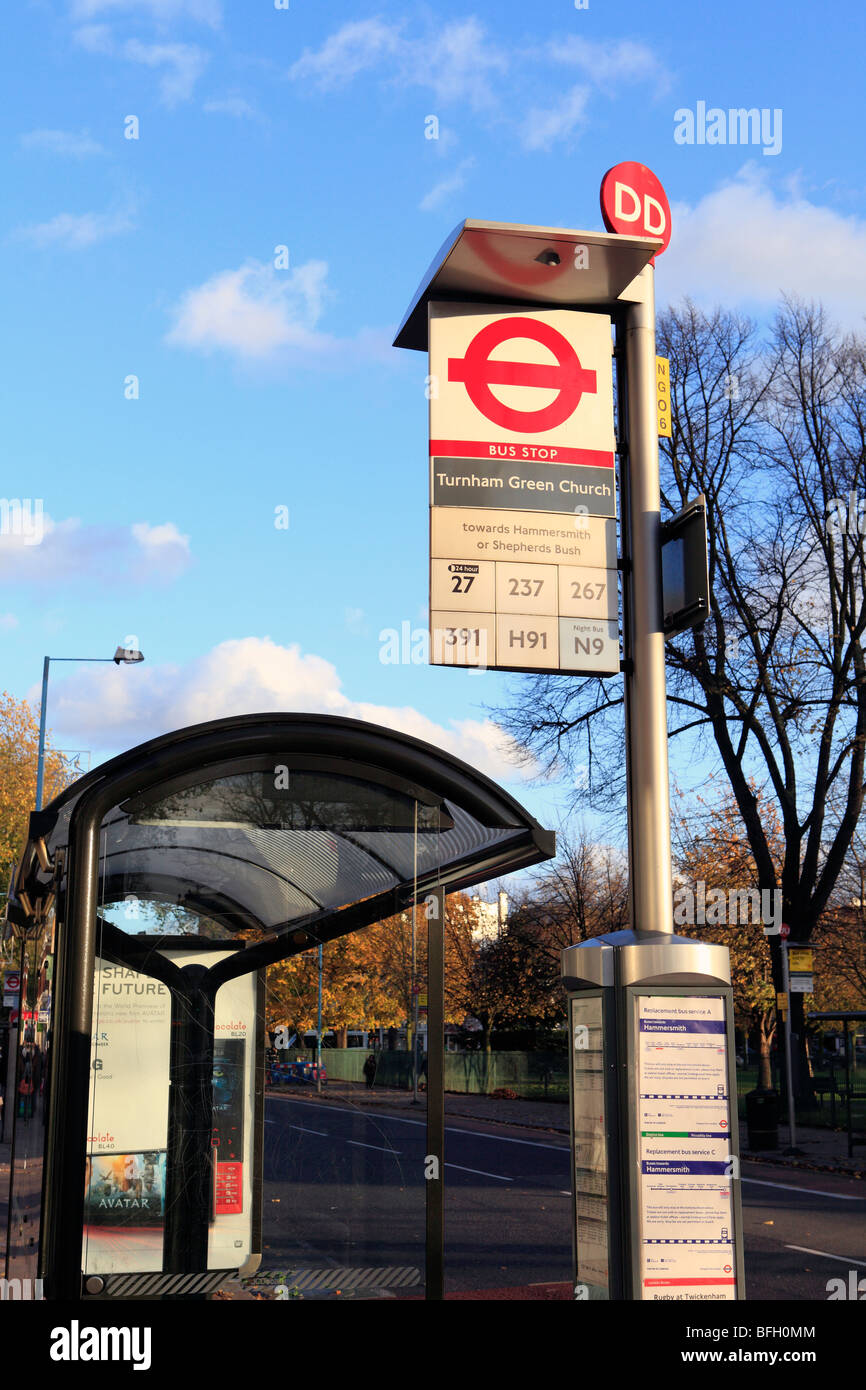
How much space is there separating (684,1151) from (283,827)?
261 cm

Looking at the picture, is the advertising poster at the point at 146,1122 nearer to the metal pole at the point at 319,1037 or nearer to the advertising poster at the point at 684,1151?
the metal pole at the point at 319,1037

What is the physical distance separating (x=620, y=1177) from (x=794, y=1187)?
14395 millimetres

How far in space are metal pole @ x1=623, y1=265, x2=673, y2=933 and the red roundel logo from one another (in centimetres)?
30

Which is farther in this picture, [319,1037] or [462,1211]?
[462,1211]

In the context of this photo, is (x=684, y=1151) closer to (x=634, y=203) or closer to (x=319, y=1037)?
(x=319, y=1037)

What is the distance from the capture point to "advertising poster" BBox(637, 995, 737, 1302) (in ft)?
17.7

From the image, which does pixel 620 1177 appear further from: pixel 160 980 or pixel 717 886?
pixel 717 886

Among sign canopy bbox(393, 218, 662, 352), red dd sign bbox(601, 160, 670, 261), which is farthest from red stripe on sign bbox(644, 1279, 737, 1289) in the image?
red dd sign bbox(601, 160, 670, 261)

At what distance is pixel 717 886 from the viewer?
42219mm

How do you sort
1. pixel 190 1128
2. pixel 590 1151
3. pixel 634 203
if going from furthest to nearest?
pixel 190 1128, pixel 634 203, pixel 590 1151

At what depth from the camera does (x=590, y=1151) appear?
5613 millimetres

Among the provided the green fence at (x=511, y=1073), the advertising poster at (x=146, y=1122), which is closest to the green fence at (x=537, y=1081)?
the green fence at (x=511, y=1073)

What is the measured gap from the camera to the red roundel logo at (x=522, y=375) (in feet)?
21.1

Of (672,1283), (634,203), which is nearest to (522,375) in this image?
(634,203)
